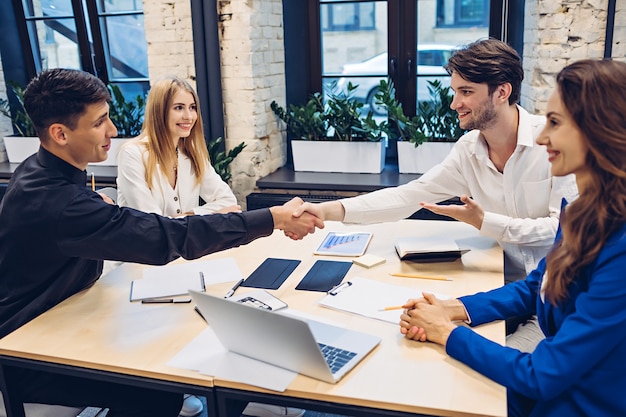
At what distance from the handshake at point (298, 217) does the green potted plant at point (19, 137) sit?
322 centimetres

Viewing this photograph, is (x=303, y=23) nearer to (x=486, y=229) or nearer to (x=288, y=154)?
(x=288, y=154)

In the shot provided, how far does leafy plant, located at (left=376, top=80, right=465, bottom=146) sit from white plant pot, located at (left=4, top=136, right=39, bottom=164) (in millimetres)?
2759

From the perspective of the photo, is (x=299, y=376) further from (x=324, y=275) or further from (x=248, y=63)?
(x=248, y=63)

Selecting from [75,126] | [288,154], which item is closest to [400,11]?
[288,154]

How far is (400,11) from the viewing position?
14.4 ft

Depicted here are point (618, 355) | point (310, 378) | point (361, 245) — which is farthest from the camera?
point (361, 245)

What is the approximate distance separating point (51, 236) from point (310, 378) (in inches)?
36.8

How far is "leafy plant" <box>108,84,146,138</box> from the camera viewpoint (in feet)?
14.8

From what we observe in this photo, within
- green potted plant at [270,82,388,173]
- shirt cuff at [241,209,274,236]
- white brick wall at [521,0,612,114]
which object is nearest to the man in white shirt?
shirt cuff at [241,209,274,236]

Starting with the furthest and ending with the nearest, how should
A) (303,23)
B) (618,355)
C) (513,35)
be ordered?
(303,23) < (513,35) < (618,355)

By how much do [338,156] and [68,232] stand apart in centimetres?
267

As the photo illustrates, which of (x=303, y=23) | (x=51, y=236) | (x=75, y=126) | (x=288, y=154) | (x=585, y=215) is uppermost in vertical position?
(x=303, y=23)

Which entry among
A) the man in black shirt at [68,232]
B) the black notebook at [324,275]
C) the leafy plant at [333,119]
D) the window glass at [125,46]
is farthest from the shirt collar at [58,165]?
the window glass at [125,46]

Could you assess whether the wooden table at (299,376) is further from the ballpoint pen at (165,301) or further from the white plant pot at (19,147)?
the white plant pot at (19,147)
